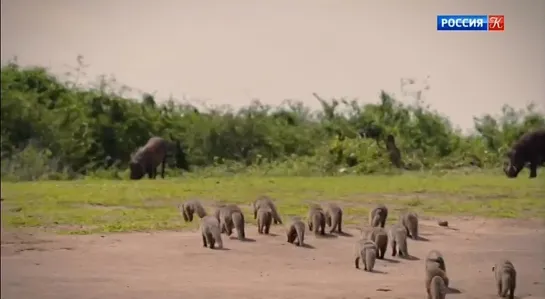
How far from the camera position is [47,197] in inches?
203

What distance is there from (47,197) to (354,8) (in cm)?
233

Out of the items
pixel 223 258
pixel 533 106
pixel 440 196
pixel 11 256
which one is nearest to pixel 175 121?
pixel 223 258

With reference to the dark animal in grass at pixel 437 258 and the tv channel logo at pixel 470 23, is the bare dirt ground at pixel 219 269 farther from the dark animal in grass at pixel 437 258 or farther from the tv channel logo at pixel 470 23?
the tv channel logo at pixel 470 23

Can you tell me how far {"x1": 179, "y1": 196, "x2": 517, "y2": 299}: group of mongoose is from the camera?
5035 mm

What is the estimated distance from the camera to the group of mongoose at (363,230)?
5035 mm

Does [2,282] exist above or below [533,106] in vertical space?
below

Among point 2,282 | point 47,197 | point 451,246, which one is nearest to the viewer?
point 2,282

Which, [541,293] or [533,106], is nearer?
[541,293]

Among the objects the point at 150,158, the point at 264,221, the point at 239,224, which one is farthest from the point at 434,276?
the point at 150,158

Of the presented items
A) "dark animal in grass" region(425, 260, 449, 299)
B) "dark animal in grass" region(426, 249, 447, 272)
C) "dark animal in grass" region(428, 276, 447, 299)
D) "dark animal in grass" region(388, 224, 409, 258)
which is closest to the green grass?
"dark animal in grass" region(388, 224, 409, 258)

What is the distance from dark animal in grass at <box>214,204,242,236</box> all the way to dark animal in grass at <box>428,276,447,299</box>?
1298 mm

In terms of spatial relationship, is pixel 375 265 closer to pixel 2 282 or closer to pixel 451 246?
pixel 451 246

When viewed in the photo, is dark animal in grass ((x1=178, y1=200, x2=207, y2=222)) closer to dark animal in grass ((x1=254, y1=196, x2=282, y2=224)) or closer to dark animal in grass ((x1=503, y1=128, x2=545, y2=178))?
dark animal in grass ((x1=254, y1=196, x2=282, y2=224))

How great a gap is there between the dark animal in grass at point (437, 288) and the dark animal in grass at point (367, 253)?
39 cm
